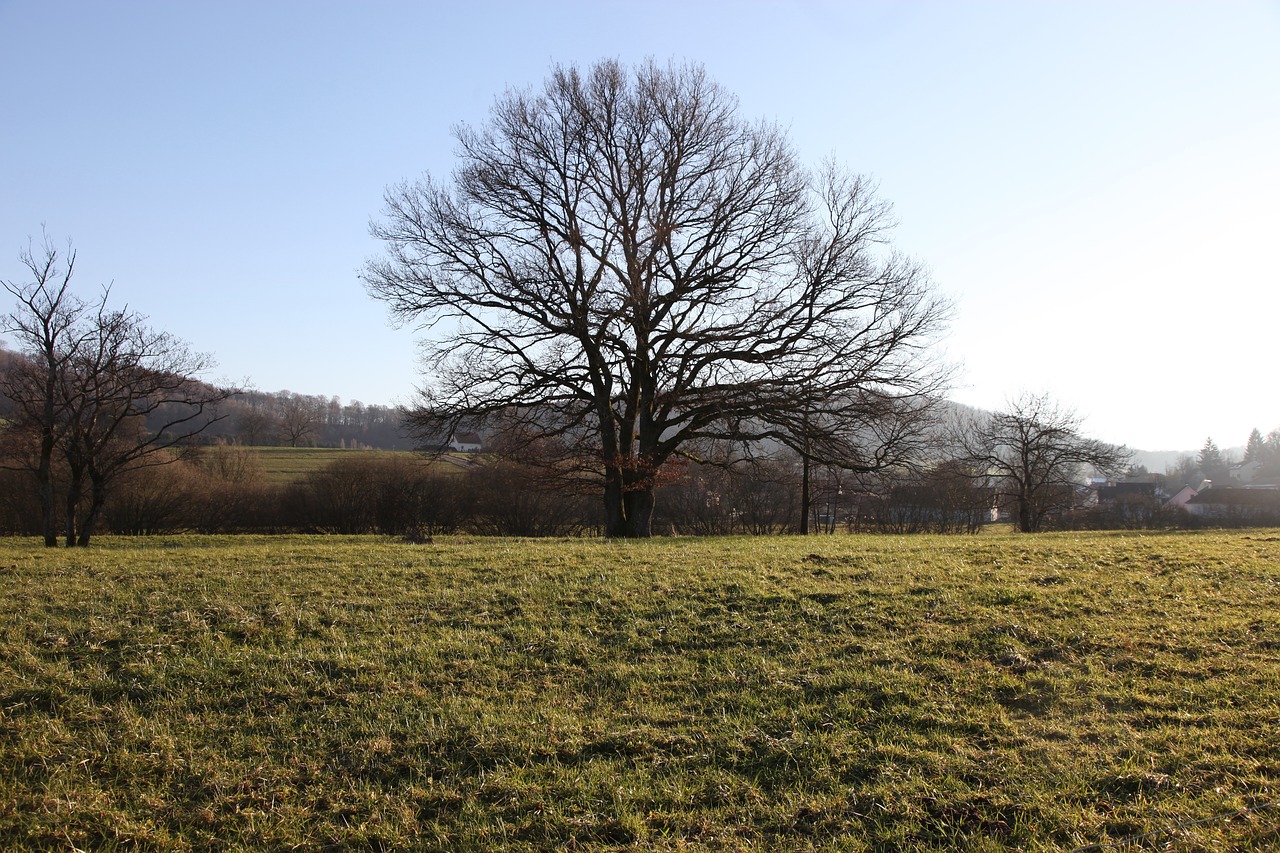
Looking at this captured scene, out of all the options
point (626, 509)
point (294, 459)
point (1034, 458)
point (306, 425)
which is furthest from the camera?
point (306, 425)

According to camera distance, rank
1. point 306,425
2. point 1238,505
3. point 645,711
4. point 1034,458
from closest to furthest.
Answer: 1. point 645,711
2. point 1034,458
3. point 1238,505
4. point 306,425

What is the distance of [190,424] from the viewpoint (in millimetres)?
52969

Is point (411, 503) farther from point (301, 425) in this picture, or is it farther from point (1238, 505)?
point (1238, 505)

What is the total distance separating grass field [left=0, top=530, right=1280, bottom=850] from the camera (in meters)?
4.38

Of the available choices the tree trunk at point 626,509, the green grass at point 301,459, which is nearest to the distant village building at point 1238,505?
the tree trunk at point 626,509

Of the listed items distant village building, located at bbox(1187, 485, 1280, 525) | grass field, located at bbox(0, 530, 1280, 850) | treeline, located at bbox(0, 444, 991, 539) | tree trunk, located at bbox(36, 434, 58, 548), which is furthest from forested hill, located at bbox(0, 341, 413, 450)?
distant village building, located at bbox(1187, 485, 1280, 525)

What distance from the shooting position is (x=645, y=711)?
6016 millimetres

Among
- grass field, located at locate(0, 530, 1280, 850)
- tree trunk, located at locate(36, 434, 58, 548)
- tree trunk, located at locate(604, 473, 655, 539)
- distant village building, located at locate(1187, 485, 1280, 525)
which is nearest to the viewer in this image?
grass field, located at locate(0, 530, 1280, 850)

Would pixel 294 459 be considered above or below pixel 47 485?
above

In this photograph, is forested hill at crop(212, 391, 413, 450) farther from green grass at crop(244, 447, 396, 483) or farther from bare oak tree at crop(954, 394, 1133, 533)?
bare oak tree at crop(954, 394, 1133, 533)

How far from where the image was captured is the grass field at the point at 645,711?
4383 mm

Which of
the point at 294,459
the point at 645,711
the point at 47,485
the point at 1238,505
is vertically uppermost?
the point at 294,459

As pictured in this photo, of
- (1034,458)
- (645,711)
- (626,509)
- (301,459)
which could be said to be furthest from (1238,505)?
(645,711)

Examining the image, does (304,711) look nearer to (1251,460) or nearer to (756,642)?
(756,642)
